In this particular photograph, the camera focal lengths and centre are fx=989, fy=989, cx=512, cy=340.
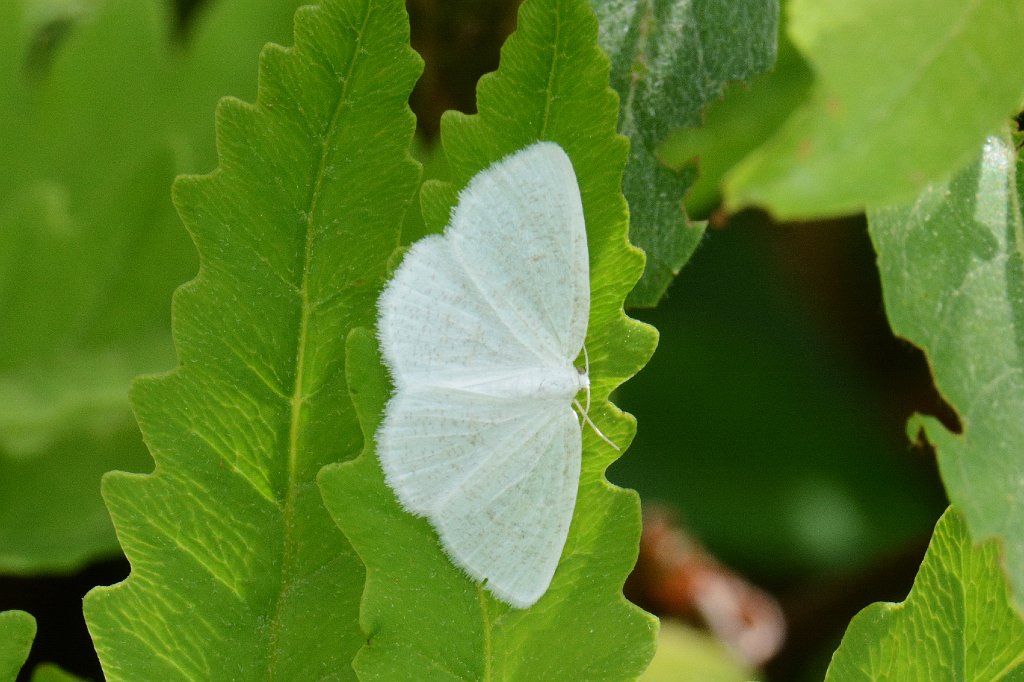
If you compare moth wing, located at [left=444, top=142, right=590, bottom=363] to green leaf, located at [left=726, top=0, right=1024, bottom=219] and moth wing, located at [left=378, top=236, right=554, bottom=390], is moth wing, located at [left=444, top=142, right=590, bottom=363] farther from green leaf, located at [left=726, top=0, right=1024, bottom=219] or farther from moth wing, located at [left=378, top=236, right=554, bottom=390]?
green leaf, located at [left=726, top=0, right=1024, bottom=219]

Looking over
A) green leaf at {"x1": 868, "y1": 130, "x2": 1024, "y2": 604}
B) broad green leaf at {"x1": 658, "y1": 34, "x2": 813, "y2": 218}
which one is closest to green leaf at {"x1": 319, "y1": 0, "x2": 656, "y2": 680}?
green leaf at {"x1": 868, "y1": 130, "x2": 1024, "y2": 604}

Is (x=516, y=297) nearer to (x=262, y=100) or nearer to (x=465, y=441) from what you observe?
(x=465, y=441)

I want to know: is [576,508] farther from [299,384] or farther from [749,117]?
[749,117]

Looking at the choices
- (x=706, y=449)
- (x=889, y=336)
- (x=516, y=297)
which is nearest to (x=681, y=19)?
(x=516, y=297)

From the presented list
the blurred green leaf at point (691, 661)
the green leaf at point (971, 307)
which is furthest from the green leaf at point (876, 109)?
the blurred green leaf at point (691, 661)

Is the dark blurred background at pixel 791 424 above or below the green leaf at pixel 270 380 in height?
below

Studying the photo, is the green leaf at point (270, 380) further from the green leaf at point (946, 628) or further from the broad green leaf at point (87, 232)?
the broad green leaf at point (87, 232)

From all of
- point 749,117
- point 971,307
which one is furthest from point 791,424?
point 971,307
